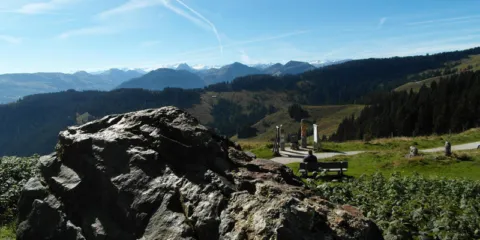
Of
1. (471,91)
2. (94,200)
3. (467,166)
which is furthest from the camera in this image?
(471,91)

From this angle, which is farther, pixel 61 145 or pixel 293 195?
pixel 61 145

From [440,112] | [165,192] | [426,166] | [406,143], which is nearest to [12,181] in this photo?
[165,192]

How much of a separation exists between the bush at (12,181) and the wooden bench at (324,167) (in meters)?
18.1

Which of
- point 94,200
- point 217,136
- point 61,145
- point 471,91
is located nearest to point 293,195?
point 217,136

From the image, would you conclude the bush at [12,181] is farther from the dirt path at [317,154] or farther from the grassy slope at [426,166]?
the dirt path at [317,154]

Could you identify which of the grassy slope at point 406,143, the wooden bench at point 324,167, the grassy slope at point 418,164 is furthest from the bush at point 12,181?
the grassy slope at point 406,143

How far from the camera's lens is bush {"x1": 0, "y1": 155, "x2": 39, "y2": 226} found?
63.1 feet

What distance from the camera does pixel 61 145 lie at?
14023 mm

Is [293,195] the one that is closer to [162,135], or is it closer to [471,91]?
[162,135]

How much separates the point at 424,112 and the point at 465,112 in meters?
11.9

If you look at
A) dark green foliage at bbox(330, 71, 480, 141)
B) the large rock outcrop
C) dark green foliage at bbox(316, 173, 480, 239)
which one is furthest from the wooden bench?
dark green foliage at bbox(330, 71, 480, 141)

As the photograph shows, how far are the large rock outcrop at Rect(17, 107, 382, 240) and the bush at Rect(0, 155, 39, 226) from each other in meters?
6.91

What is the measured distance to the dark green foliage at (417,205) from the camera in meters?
12.2

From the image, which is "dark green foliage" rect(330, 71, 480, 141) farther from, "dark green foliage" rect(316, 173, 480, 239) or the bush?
the bush
